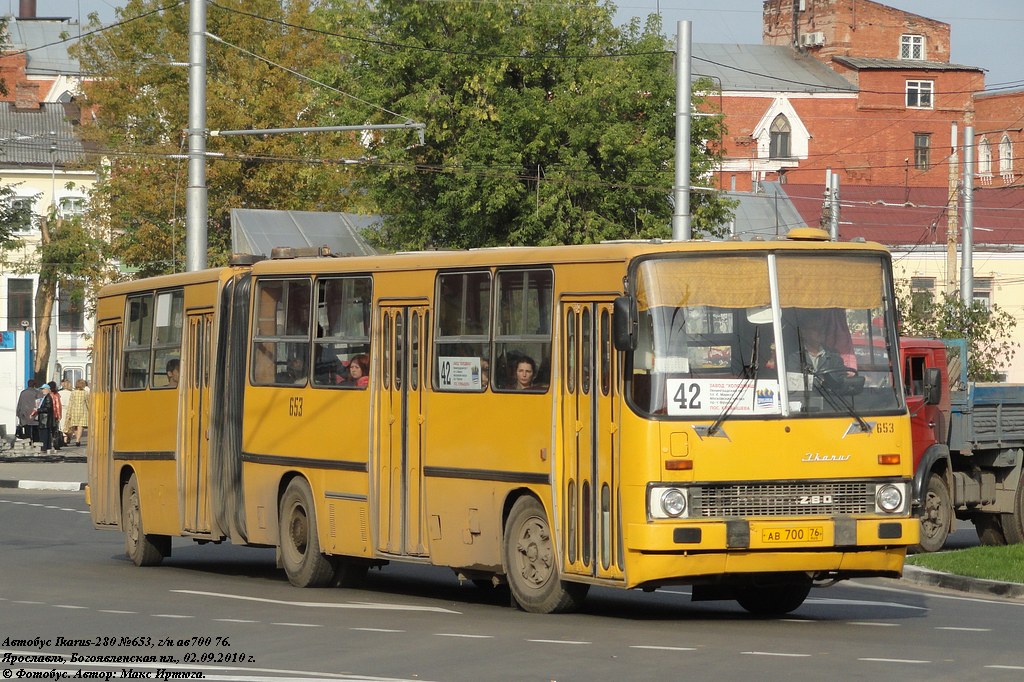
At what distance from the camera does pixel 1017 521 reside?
22344 millimetres

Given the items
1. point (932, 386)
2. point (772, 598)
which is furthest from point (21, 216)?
point (932, 386)

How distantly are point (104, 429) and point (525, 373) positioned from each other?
319 inches

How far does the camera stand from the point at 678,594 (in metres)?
16.8

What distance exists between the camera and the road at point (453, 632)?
10891 millimetres

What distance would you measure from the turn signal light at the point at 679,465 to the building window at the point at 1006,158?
8730cm

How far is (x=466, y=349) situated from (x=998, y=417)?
9.55 meters

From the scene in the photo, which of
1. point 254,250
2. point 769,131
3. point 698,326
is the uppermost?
point 769,131

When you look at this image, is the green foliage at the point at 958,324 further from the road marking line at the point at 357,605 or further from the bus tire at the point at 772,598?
the road marking line at the point at 357,605

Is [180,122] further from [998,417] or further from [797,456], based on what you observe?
[797,456]

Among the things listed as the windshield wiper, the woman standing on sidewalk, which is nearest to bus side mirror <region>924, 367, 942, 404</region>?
the windshield wiper

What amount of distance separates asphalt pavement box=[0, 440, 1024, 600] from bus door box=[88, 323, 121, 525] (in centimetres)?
822

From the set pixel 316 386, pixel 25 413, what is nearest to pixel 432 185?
pixel 25 413

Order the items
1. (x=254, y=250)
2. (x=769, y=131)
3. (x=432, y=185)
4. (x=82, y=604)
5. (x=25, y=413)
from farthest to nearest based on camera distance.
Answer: (x=769, y=131)
(x=432, y=185)
(x=254, y=250)
(x=25, y=413)
(x=82, y=604)

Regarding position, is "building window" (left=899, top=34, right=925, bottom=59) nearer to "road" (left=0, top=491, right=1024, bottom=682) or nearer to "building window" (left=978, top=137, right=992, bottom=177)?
"building window" (left=978, top=137, right=992, bottom=177)
